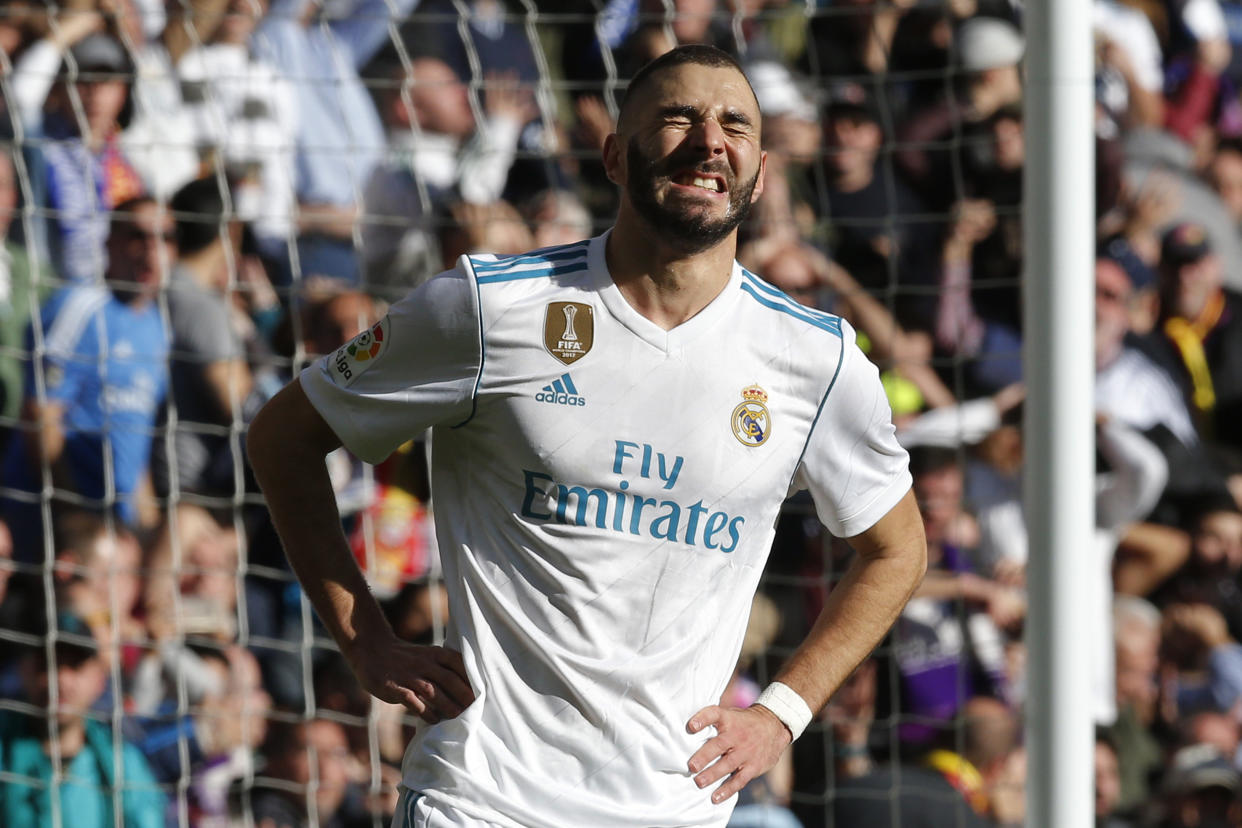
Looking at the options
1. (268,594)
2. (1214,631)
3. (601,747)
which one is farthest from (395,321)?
(1214,631)

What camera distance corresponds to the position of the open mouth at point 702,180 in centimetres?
203

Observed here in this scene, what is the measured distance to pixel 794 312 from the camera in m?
2.18

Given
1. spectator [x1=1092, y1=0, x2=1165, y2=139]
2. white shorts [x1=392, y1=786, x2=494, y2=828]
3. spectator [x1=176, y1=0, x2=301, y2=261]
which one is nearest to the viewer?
white shorts [x1=392, y1=786, x2=494, y2=828]

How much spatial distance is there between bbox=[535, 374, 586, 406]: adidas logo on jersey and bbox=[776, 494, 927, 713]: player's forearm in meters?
0.55

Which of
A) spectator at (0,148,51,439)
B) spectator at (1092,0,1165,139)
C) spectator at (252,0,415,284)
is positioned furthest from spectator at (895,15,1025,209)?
spectator at (0,148,51,439)

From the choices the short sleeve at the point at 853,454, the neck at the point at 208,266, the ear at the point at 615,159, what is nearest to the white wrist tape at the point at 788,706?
the short sleeve at the point at 853,454

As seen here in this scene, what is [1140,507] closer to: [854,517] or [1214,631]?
[1214,631]

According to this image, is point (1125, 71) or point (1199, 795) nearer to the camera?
point (1199, 795)

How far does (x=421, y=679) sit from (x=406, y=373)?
0.44 metres

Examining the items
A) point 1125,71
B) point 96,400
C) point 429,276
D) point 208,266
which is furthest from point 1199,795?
point 96,400

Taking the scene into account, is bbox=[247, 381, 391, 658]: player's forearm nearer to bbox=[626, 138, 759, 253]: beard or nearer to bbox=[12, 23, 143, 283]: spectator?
bbox=[626, 138, 759, 253]: beard

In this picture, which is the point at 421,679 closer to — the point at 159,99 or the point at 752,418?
the point at 752,418

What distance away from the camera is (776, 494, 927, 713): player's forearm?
2211 millimetres

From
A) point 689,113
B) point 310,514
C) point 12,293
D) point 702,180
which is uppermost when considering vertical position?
point 12,293
